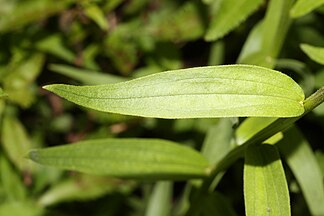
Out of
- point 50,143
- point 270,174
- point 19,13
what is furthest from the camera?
point 50,143

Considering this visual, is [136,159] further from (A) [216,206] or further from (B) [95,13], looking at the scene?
(B) [95,13]

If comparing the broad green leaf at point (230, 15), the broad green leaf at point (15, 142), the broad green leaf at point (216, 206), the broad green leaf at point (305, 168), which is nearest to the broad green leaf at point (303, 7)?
the broad green leaf at point (230, 15)

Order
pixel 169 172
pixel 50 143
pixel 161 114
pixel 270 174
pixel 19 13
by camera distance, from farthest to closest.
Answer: pixel 50 143, pixel 19 13, pixel 169 172, pixel 270 174, pixel 161 114

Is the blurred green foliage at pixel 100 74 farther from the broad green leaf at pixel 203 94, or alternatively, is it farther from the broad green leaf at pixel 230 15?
the broad green leaf at pixel 203 94

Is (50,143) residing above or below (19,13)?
below

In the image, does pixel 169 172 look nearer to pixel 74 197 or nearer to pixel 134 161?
pixel 134 161

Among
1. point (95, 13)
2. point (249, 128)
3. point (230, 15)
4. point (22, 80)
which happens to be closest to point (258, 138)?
point (249, 128)

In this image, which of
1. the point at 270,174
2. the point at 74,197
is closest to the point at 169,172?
the point at 270,174
